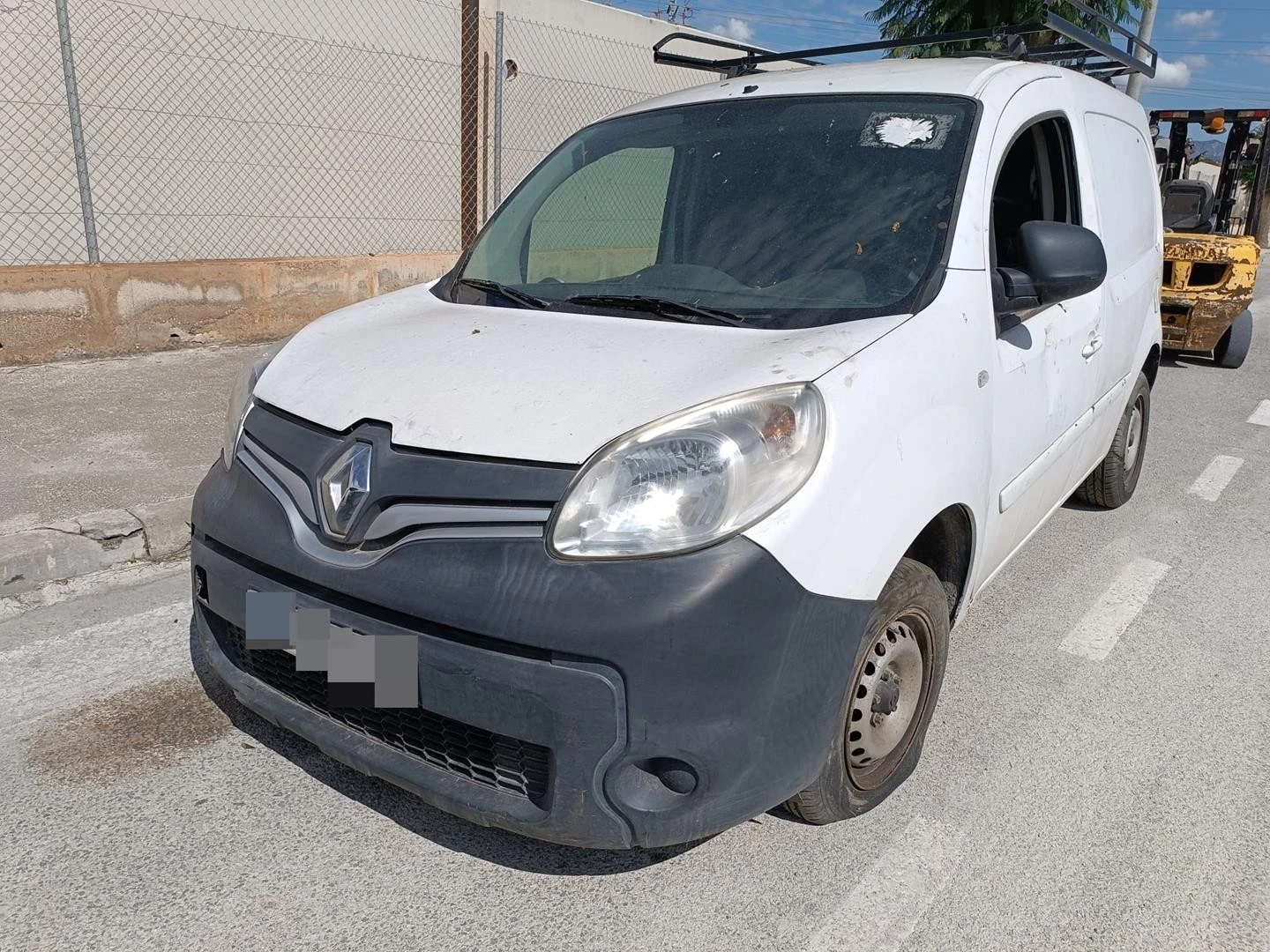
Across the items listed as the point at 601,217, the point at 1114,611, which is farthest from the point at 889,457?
the point at 1114,611

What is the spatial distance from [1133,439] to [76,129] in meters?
6.55

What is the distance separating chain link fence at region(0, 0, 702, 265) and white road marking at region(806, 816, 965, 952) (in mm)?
6538

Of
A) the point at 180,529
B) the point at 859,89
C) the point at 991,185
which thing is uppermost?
the point at 859,89

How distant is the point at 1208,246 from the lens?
846 centimetres

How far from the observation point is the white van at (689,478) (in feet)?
6.30

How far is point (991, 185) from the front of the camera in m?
2.75

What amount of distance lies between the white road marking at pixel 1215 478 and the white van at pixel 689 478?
269cm

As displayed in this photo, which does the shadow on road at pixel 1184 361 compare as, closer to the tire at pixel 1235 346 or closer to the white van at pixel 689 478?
the tire at pixel 1235 346

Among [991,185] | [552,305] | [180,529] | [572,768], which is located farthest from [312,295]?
[572,768]

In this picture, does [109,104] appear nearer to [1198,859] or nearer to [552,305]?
[552,305]

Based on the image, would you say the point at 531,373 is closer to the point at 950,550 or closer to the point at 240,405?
the point at 240,405

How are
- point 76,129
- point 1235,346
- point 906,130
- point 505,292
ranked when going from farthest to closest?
point 1235,346 < point 76,129 < point 505,292 < point 906,130

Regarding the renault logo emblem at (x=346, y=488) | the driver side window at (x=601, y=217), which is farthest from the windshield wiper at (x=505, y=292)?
the renault logo emblem at (x=346, y=488)

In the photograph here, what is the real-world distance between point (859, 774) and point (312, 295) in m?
6.75
